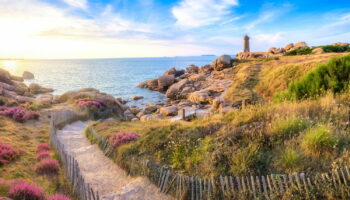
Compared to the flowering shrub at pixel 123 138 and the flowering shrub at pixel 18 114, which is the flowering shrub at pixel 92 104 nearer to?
the flowering shrub at pixel 18 114

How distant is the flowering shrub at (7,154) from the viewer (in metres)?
8.75

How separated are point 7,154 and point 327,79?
608 inches

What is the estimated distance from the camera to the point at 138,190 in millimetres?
7004

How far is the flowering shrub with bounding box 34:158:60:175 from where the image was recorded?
8.44 meters

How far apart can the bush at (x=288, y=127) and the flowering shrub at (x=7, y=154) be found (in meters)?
10.3

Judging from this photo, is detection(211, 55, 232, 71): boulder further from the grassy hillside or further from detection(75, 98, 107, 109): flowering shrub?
the grassy hillside

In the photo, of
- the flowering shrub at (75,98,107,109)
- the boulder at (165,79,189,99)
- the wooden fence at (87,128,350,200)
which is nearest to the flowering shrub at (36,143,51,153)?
the wooden fence at (87,128,350,200)

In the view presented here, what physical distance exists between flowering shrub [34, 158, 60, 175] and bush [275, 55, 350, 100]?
11.2 metres

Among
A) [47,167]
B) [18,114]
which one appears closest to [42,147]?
[47,167]

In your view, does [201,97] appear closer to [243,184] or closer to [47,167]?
[47,167]

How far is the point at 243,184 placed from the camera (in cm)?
553

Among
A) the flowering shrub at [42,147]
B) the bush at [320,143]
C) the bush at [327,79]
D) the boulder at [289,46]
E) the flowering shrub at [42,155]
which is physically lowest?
the flowering shrub at [42,147]

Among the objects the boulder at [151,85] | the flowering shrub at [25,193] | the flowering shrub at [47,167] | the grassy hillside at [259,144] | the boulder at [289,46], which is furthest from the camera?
the boulder at [289,46]

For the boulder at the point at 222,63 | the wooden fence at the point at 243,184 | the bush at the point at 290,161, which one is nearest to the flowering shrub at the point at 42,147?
the wooden fence at the point at 243,184
